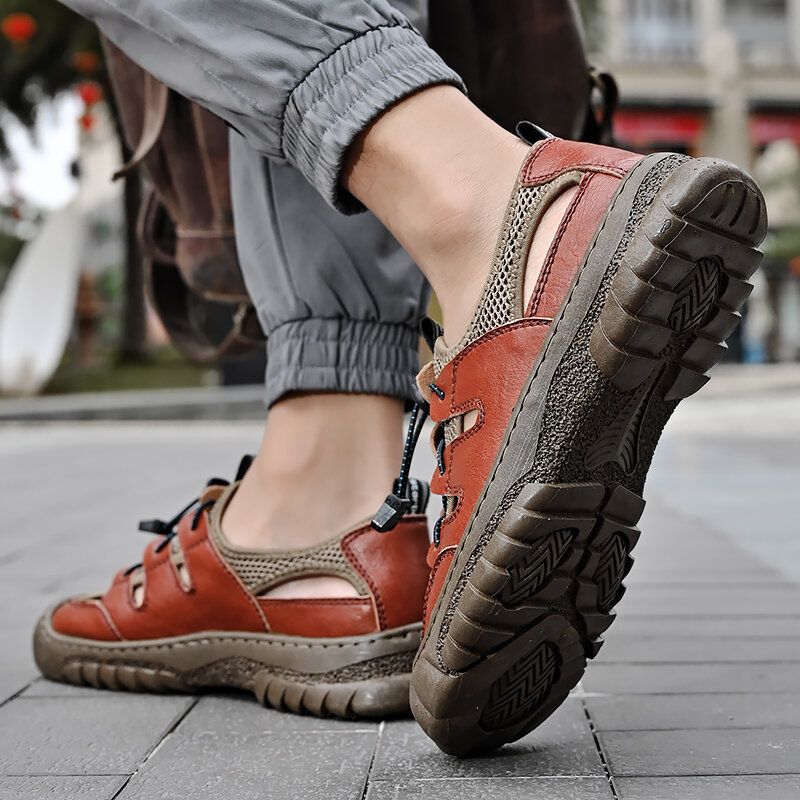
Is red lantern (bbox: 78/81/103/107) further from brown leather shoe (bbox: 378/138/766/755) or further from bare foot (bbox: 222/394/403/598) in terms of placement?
brown leather shoe (bbox: 378/138/766/755)

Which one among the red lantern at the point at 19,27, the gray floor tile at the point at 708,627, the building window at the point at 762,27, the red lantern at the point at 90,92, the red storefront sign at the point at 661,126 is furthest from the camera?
the building window at the point at 762,27

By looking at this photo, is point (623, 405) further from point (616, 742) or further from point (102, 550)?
point (102, 550)

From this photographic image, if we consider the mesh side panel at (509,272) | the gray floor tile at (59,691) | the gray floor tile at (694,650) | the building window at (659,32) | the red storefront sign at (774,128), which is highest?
the building window at (659,32)

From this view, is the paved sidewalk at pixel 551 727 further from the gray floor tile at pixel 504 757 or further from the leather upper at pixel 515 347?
Answer: the leather upper at pixel 515 347

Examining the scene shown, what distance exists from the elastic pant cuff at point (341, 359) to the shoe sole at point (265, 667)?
0.27m

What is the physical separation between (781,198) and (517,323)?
2470 centimetres

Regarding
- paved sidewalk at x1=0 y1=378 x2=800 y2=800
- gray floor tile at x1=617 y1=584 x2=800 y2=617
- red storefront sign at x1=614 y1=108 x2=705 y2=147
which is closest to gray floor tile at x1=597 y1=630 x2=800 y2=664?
paved sidewalk at x1=0 y1=378 x2=800 y2=800

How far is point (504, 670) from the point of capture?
870mm

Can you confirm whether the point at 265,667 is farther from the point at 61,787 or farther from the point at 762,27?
the point at 762,27

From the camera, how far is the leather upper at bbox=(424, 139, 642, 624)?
2.93ft

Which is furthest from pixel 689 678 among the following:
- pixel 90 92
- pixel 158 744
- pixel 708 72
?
pixel 708 72

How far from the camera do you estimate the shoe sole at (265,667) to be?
1.07 meters

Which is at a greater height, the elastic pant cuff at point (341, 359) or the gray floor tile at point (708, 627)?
the elastic pant cuff at point (341, 359)

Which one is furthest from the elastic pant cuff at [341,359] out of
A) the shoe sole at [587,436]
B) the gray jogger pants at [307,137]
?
the shoe sole at [587,436]
